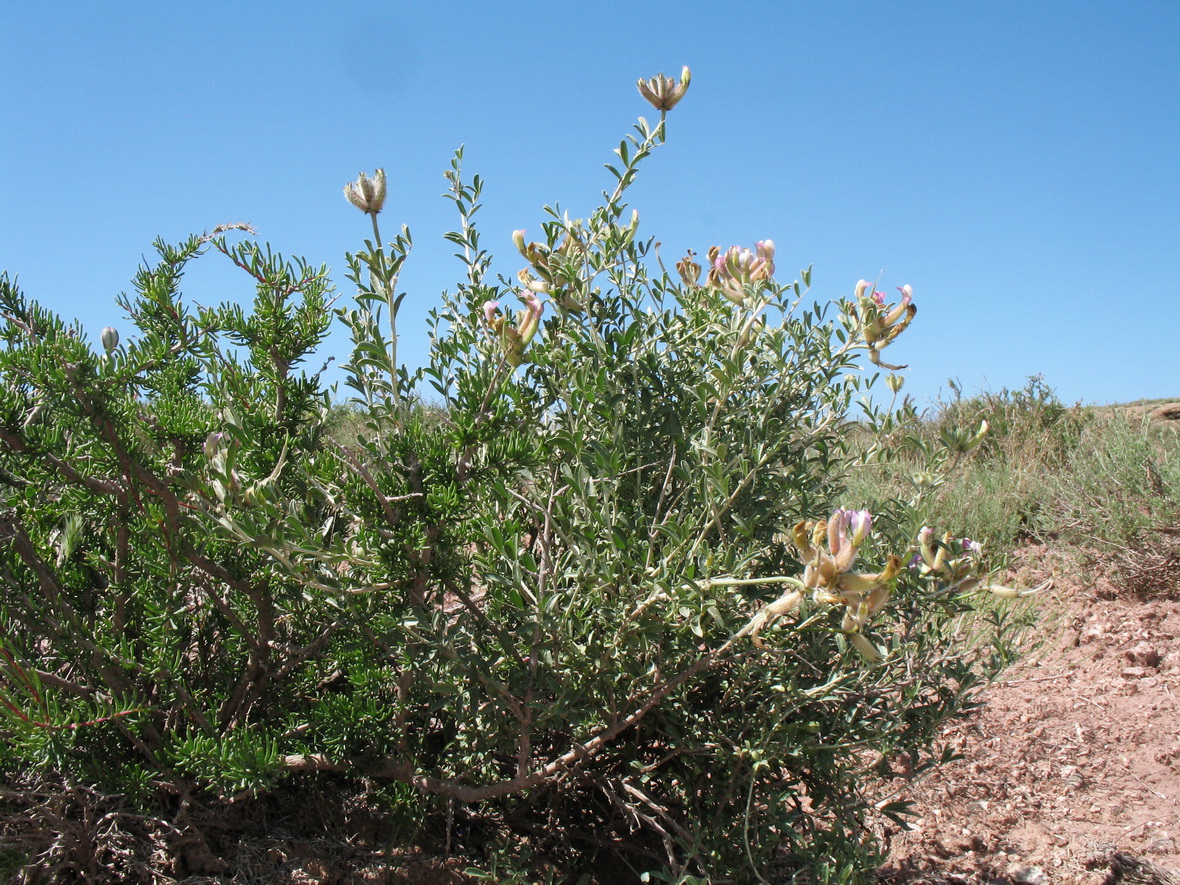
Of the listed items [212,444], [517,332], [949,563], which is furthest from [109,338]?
[949,563]

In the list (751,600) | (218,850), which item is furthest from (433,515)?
(218,850)

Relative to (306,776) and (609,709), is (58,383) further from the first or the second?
(609,709)

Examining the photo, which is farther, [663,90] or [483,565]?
[663,90]

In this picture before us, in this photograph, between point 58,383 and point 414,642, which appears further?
point 414,642

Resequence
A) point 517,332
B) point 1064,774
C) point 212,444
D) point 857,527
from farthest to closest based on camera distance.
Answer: point 1064,774
point 517,332
point 212,444
point 857,527

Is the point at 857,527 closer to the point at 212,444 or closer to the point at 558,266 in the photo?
the point at 558,266

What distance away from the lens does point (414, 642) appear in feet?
5.36

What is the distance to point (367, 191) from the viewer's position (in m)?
1.62

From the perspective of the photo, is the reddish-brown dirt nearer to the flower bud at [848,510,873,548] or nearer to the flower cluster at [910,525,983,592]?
the flower cluster at [910,525,983,592]

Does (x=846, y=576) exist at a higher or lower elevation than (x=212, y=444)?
lower

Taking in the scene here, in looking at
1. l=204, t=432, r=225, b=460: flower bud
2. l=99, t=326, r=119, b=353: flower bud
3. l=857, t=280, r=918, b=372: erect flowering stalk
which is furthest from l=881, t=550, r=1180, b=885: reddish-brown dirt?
l=99, t=326, r=119, b=353: flower bud

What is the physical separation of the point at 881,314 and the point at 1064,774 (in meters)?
2.46

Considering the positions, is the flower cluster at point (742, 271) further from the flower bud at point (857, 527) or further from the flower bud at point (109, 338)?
the flower bud at point (109, 338)

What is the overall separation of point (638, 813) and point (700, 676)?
Answer: 32 cm
